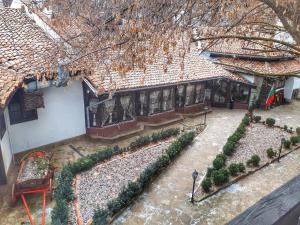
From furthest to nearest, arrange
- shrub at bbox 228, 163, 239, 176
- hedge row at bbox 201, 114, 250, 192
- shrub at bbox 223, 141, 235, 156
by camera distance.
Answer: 1. shrub at bbox 223, 141, 235, 156
2. shrub at bbox 228, 163, 239, 176
3. hedge row at bbox 201, 114, 250, 192

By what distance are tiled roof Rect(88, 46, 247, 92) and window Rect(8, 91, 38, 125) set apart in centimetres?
303

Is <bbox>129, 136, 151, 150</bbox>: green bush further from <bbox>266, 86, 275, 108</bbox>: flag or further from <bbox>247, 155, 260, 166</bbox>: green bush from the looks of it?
<bbox>266, 86, 275, 108</bbox>: flag

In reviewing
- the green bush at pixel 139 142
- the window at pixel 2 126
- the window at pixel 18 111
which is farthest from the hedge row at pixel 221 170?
the window at pixel 18 111

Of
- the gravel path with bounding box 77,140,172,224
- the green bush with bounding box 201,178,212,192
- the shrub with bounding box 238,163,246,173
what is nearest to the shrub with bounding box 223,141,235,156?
the shrub with bounding box 238,163,246,173

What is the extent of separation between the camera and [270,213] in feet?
5.22

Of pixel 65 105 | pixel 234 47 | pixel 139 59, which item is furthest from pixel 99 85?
→ pixel 234 47

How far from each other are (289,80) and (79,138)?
1760 centimetres

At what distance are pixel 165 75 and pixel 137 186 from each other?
8.11m

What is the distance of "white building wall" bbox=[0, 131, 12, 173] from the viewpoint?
999 cm

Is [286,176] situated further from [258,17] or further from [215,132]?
[258,17]

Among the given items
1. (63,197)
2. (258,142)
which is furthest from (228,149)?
(63,197)

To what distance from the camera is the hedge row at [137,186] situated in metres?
7.54

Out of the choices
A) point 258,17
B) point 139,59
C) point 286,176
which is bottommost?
point 286,176

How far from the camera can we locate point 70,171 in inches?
401
